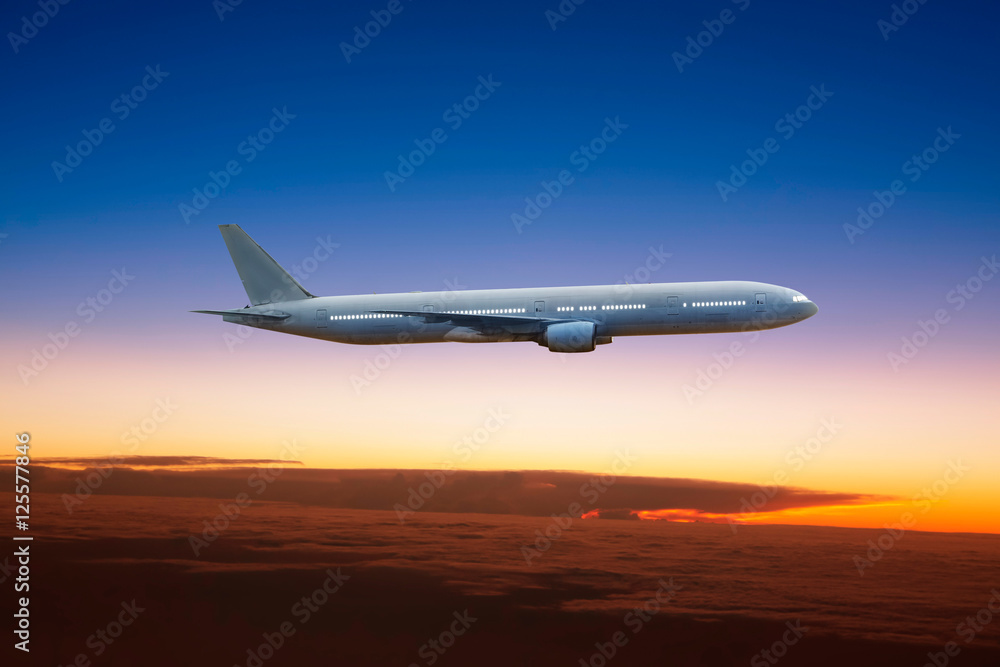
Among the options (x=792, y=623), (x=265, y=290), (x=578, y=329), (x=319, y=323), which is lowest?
(x=792, y=623)

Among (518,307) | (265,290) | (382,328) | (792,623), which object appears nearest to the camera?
(518,307)

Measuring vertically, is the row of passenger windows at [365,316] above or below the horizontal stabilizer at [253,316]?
below

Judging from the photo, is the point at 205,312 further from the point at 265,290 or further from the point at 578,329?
the point at 578,329

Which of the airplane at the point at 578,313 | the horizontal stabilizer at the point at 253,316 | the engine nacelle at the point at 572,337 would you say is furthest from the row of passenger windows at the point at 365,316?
the engine nacelle at the point at 572,337

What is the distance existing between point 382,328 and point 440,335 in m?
4.80

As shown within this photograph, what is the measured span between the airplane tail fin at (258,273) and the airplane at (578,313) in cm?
641

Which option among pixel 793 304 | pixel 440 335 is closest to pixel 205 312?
pixel 440 335

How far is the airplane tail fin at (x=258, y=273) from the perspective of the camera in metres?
56.1

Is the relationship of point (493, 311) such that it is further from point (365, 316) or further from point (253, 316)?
point (253, 316)

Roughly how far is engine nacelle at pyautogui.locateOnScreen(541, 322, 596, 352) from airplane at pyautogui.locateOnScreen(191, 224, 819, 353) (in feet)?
0.20

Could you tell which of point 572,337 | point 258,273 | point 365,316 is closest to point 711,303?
point 572,337

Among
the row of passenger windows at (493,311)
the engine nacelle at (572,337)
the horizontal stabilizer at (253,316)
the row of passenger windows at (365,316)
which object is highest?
the horizontal stabilizer at (253,316)

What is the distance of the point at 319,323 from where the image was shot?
52.7 m

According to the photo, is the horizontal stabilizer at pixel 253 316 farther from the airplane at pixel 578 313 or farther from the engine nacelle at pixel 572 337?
the engine nacelle at pixel 572 337
